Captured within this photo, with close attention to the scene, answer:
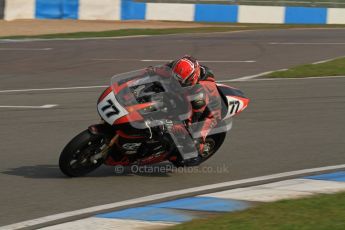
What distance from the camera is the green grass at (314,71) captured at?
16.2m

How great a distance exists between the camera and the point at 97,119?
1164 centimetres

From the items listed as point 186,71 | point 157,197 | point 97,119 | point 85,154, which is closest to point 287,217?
point 157,197

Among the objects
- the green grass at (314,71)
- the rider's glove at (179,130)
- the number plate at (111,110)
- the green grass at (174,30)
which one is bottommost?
the rider's glove at (179,130)

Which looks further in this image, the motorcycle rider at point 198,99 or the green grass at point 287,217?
the motorcycle rider at point 198,99

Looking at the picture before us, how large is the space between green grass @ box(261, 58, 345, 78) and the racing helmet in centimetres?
833

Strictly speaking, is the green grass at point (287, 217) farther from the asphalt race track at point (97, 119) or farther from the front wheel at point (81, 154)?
the front wheel at point (81, 154)

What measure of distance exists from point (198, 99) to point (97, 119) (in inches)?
149

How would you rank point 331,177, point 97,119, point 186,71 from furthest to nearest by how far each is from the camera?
point 97,119, point 331,177, point 186,71

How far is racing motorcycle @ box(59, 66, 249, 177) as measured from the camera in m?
7.81

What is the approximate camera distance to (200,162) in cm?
845

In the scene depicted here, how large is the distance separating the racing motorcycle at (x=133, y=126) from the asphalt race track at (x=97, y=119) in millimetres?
234

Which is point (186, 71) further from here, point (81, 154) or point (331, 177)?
point (331, 177)

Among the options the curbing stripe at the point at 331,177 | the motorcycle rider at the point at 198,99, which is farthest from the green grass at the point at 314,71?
the motorcycle rider at the point at 198,99

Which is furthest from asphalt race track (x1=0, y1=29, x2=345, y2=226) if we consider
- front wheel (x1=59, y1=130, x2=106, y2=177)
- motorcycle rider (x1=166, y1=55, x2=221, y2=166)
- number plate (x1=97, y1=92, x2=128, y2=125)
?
number plate (x1=97, y1=92, x2=128, y2=125)
